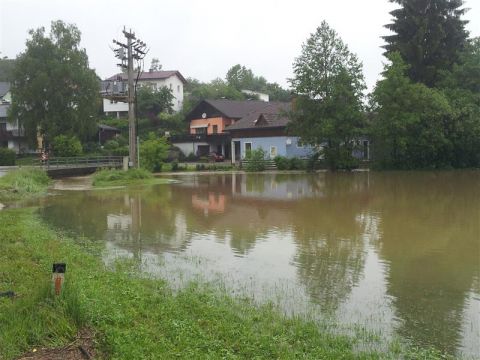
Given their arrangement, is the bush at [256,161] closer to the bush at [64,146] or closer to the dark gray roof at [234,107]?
the dark gray roof at [234,107]

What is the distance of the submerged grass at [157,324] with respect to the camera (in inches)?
195

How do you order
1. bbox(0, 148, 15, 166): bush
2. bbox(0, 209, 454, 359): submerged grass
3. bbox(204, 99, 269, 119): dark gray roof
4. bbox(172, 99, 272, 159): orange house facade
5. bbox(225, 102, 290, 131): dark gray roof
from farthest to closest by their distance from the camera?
bbox(204, 99, 269, 119): dark gray roof < bbox(172, 99, 272, 159): orange house facade < bbox(0, 148, 15, 166): bush < bbox(225, 102, 290, 131): dark gray roof < bbox(0, 209, 454, 359): submerged grass

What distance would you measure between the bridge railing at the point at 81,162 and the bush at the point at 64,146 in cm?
166

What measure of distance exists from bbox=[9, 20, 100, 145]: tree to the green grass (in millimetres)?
16263

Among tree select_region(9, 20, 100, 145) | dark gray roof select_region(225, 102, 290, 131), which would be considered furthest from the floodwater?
A: tree select_region(9, 20, 100, 145)

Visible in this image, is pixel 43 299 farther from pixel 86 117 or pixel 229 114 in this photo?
pixel 229 114

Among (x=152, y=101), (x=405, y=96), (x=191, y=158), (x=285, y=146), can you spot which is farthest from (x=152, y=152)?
(x=152, y=101)

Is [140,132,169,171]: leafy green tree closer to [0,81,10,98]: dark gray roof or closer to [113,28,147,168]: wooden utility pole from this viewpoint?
[113,28,147,168]: wooden utility pole

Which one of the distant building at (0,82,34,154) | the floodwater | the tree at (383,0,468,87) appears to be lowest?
the floodwater

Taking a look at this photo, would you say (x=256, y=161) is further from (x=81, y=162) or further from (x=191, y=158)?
(x=81, y=162)

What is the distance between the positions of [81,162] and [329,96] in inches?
802

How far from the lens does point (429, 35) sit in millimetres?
35312

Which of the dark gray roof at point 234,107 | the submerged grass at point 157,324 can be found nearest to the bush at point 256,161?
the dark gray roof at point 234,107

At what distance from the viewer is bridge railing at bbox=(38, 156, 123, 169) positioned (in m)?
37.0
